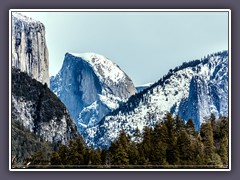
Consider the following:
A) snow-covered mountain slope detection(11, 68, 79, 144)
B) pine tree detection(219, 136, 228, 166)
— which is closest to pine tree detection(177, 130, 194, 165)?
pine tree detection(219, 136, 228, 166)

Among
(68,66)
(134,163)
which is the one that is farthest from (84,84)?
(134,163)

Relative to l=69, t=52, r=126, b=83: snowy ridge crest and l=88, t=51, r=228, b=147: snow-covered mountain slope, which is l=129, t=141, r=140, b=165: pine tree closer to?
l=88, t=51, r=228, b=147: snow-covered mountain slope

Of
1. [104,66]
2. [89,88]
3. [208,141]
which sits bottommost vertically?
[208,141]

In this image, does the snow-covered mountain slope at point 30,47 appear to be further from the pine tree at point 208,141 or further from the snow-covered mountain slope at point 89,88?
the pine tree at point 208,141

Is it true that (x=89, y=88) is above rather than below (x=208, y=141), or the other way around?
above

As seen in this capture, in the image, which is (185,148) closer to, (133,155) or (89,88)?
(133,155)

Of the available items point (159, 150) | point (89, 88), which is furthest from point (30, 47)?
point (159, 150)
